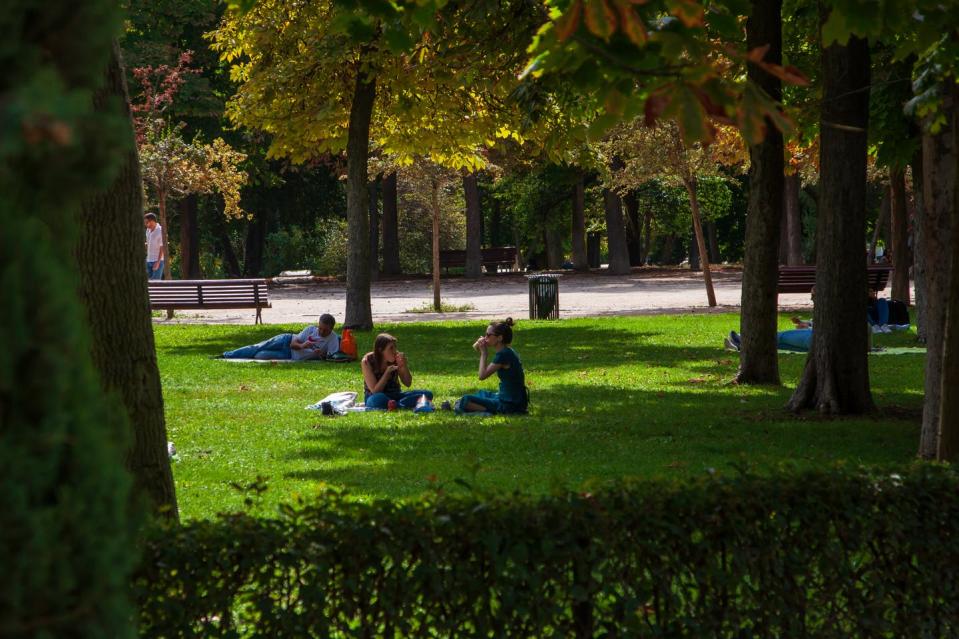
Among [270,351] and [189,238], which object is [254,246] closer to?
[189,238]

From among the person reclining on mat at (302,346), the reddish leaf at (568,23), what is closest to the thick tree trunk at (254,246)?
the person reclining on mat at (302,346)

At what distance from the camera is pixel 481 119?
78.4ft

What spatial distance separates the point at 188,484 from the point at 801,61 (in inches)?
462

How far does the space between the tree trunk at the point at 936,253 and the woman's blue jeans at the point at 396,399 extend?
242 inches

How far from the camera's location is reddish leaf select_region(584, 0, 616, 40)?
432cm

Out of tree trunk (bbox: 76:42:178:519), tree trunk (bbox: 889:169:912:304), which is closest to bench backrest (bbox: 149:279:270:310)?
tree trunk (bbox: 889:169:912:304)

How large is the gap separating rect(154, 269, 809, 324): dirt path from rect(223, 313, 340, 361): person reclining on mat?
8305 millimetres

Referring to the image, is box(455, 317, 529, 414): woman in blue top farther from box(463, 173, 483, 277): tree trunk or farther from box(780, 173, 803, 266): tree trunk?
box(463, 173, 483, 277): tree trunk

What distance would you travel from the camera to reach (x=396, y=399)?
14492 mm

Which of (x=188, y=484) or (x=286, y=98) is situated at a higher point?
(x=286, y=98)

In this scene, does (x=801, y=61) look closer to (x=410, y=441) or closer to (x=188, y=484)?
(x=410, y=441)

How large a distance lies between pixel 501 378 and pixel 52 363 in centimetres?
1145

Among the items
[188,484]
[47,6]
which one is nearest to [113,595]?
[47,6]

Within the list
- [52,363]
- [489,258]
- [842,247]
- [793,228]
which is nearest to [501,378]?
[842,247]
